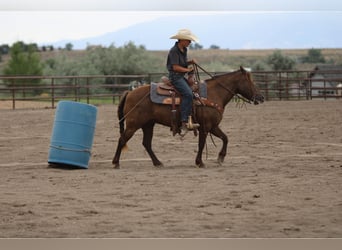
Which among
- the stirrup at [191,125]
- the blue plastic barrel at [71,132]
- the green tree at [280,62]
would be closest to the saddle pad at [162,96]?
the stirrup at [191,125]

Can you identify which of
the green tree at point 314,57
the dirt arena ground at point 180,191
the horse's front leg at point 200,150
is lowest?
the dirt arena ground at point 180,191

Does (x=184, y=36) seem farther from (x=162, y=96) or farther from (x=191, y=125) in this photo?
(x=191, y=125)

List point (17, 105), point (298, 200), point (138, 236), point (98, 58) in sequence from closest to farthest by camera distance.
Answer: point (138, 236), point (298, 200), point (17, 105), point (98, 58)

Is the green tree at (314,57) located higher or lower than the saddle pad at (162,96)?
higher

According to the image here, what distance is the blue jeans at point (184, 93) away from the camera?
39.9ft

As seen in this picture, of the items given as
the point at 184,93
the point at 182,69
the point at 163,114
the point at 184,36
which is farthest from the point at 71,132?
the point at 184,36

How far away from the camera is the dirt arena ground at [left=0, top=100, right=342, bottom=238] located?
7.54 meters

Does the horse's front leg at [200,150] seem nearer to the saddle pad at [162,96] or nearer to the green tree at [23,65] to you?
the saddle pad at [162,96]

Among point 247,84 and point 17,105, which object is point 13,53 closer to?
point 17,105

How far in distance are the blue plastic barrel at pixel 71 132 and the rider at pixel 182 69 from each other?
1357mm

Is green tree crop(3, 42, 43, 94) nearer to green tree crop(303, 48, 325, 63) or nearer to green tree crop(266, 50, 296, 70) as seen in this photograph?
green tree crop(266, 50, 296, 70)

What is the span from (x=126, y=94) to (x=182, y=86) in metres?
1.01

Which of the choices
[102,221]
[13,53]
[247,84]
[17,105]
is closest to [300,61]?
[13,53]

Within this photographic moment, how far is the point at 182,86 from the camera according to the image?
12156 mm
